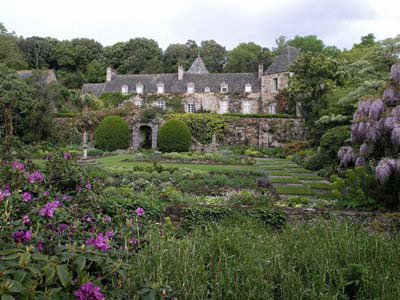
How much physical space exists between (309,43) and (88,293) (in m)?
49.1

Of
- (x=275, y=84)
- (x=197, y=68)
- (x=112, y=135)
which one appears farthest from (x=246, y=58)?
(x=112, y=135)

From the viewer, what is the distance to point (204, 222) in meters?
5.07

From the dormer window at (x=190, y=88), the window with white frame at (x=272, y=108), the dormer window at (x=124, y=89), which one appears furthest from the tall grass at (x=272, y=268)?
the dormer window at (x=124, y=89)

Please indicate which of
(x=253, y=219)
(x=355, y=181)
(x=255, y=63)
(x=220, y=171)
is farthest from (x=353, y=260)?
(x=255, y=63)

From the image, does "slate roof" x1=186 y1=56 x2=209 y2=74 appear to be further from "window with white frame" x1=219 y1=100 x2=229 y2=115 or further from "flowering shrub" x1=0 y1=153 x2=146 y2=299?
"flowering shrub" x1=0 y1=153 x2=146 y2=299

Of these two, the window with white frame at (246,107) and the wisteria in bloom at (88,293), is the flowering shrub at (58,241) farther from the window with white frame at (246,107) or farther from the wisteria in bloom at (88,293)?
the window with white frame at (246,107)

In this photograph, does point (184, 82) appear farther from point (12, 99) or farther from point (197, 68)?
point (12, 99)

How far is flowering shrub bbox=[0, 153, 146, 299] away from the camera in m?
1.56

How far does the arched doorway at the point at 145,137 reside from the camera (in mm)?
25969

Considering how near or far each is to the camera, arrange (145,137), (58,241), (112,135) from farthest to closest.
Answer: (145,137), (112,135), (58,241)

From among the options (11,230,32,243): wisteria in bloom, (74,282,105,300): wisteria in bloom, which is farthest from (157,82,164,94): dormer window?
(74,282,105,300): wisteria in bloom

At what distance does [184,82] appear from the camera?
35.5 metres

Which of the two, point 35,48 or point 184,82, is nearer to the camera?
point 184,82

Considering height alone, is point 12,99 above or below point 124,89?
below
